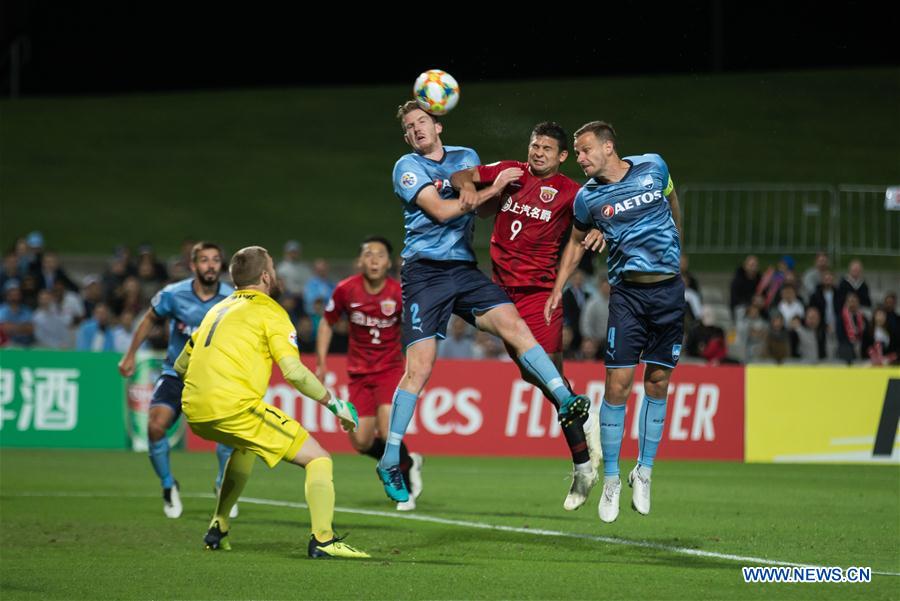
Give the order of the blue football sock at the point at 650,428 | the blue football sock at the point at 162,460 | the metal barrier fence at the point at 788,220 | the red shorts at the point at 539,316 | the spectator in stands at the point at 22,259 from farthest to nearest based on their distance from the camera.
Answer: the metal barrier fence at the point at 788,220 → the spectator in stands at the point at 22,259 → the blue football sock at the point at 162,460 → the red shorts at the point at 539,316 → the blue football sock at the point at 650,428

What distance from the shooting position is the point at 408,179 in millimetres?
9797

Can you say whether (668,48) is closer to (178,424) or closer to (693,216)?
(178,424)

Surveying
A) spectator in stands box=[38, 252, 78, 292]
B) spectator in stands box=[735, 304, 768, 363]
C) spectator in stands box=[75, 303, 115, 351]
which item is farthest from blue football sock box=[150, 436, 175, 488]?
spectator in stands box=[38, 252, 78, 292]

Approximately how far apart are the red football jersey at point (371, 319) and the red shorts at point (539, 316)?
3.12 m

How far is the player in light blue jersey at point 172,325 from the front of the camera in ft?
40.6

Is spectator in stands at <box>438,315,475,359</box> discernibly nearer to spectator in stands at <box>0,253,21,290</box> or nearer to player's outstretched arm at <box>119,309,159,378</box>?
spectator in stands at <box>0,253,21,290</box>

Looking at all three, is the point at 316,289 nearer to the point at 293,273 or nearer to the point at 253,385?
the point at 293,273

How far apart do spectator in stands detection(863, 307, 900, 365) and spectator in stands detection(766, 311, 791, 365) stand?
3.73ft

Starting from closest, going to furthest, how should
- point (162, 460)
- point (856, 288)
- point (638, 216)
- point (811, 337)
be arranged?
1. point (638, 216)
2. point (162, 460)
3. point (811, 337)
4. point (856, 288)

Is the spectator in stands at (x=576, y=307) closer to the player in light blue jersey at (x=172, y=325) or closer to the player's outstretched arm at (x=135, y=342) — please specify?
the player in light blue jersey at (x=172, y=325)

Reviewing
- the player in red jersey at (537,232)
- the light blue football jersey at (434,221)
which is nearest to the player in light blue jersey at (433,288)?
the light blue football jersey at (434,221)

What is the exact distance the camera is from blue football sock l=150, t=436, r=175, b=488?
1251 cm

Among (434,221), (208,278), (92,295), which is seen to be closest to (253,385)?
(434,221)

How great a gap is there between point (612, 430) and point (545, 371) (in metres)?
0.78
